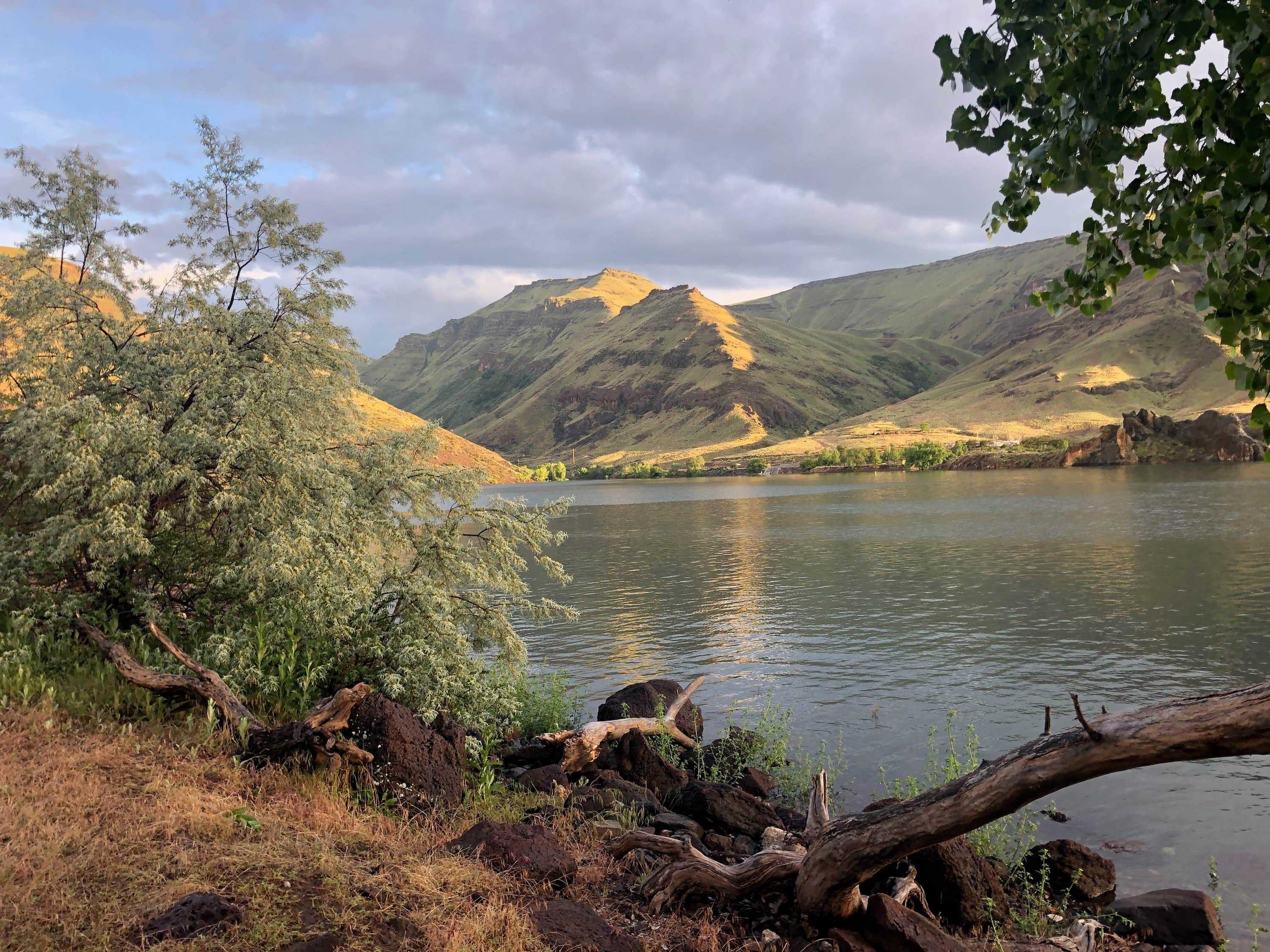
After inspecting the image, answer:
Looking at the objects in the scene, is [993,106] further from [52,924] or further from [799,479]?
[799,479]

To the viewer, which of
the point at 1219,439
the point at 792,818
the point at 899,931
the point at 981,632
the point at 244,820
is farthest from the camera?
the point at 1219,439

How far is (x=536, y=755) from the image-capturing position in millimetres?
14344

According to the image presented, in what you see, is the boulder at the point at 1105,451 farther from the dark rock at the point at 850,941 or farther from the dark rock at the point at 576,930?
the dark rock at the point at 576,930

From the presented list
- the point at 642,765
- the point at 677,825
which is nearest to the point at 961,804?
the point at 677,825

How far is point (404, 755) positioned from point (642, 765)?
235 inches

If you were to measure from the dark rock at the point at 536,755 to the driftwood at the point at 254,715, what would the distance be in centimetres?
508

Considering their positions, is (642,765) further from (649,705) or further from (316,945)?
(316,945)

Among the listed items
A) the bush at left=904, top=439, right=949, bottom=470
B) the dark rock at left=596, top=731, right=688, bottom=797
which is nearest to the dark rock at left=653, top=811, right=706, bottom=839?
the dark rock at left=596, top=731, right=688, bottom=797

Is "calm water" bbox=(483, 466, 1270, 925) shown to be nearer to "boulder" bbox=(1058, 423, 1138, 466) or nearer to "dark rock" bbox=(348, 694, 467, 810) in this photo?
"dark rock" bbox=(348, 694, 467, 810)

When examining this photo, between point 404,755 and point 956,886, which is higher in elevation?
point 404,755

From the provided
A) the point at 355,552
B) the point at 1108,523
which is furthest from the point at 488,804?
the point at 1108,523

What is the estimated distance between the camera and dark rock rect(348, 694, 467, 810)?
9.27 m

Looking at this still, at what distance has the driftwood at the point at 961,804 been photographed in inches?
201

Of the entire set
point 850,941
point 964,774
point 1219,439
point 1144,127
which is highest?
point 1144,127
